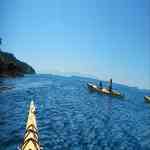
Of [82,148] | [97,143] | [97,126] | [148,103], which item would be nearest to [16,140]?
[82,148]

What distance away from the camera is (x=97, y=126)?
29578 mm

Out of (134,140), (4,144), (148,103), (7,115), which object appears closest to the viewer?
(4,144)

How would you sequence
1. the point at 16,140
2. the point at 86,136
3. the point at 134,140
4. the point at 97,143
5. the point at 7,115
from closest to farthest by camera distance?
the point at 16,140 → the point at 97,143 → the point at 86,136 → the point at 134,140 → the point at 7,115

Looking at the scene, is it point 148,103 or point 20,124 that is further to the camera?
point 148,103

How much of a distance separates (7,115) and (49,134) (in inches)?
311

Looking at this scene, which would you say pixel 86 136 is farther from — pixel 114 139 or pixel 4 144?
pixel 4 144

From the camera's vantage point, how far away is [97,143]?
73.6 ft

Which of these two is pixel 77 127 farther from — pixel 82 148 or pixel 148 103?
pixel 148 103

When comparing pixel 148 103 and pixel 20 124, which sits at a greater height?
pixel 20 124

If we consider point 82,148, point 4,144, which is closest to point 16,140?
point 4,144

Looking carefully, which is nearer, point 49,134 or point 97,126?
point 49,134

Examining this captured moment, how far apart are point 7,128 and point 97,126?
11.1 meters

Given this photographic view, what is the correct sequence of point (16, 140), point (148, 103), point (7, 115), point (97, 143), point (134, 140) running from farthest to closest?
point (148, 103) → point (7, 115) → point (134, 140) → point (97, 143) → point (16, 140)

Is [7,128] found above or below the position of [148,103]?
above
